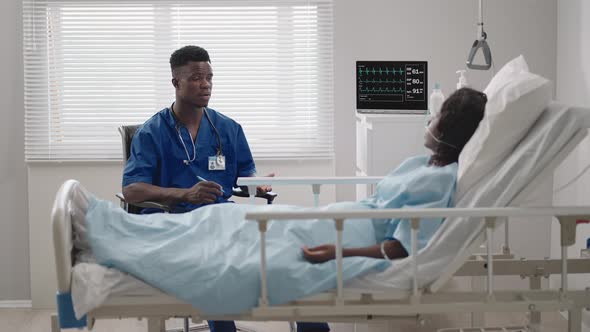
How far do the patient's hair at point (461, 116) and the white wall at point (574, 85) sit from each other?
4.23ft

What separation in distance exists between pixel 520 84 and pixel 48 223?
108 inches

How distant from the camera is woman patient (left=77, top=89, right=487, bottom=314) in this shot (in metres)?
2.21

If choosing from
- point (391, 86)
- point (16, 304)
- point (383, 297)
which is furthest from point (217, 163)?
point (16, 304)

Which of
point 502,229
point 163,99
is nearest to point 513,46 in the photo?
point 502,229

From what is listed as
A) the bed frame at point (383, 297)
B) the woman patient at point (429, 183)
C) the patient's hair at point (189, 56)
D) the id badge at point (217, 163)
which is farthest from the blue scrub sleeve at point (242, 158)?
the bed frame at point (383, 297)

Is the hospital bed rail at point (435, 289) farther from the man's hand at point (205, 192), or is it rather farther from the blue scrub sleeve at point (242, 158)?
the blue scrub sleeve at point (242, 158)

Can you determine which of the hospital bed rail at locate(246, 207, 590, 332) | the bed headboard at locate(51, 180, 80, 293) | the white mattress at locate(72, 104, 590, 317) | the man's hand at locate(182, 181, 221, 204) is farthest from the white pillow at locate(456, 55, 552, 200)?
the bed headboard at locate(51, 180, 80, 293)

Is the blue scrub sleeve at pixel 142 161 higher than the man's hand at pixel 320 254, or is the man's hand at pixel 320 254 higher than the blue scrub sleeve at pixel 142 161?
the blue scrub sleeve at pixel 142 161

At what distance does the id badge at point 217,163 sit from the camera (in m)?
3.33

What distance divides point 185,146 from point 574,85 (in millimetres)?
1801

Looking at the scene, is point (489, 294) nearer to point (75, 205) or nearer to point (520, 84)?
point (520, 84)

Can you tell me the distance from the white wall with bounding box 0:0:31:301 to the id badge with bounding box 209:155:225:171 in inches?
55.1

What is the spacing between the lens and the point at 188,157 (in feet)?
10.8

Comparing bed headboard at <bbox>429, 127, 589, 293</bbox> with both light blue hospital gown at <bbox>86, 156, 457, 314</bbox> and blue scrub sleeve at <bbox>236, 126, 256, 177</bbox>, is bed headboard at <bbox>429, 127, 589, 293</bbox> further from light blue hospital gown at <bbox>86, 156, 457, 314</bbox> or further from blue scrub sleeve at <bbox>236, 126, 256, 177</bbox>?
blue scrub sleeve at <bbox>236, 126, 256, 177</bbox>
